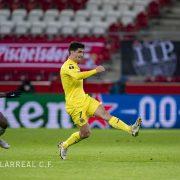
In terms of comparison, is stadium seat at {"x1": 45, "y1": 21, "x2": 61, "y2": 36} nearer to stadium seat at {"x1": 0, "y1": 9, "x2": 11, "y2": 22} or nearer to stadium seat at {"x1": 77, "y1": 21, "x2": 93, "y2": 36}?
stadium seat at {"x1": 77, "y1": 21, "x2": 93, "y2": 36}

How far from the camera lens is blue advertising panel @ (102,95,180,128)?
22.1 meters

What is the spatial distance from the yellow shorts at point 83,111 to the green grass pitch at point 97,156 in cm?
65

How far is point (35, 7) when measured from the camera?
28.0 meters

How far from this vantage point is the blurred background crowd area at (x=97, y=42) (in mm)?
23078

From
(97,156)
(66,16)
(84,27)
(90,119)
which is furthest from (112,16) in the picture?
(97,156)

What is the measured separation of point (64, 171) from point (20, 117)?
11095 mm

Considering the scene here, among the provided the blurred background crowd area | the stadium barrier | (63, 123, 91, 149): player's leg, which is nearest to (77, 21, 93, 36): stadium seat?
the blurred background crowd area

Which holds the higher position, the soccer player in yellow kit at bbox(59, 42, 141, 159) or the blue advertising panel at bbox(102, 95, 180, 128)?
Result: the soccer player in yellow kit at bbox(59, 42, 141, 159)

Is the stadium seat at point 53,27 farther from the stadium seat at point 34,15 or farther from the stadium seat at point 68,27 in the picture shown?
the stadium seat at point 34,15

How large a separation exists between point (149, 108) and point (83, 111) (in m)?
9.02

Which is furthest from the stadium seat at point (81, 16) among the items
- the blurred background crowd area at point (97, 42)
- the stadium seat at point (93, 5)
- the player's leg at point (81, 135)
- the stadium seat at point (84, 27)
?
the player's leg at point (81, 135)

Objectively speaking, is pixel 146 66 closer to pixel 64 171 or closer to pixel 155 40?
pixel 155 40

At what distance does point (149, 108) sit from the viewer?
72.6ft

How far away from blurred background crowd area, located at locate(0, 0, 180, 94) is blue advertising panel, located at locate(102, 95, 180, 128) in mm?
1105
